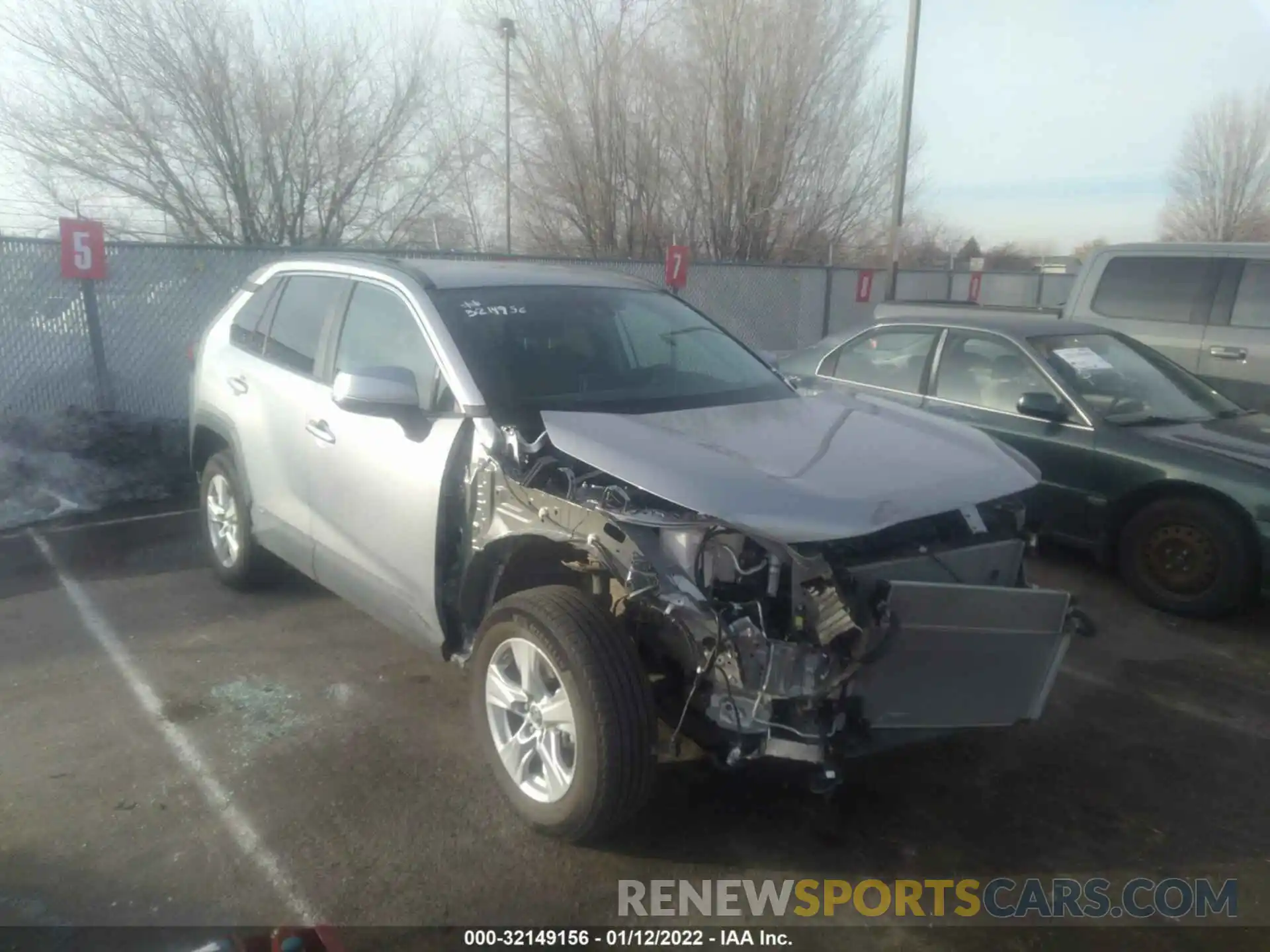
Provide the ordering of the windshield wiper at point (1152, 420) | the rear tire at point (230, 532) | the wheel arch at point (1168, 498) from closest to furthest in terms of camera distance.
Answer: the wheel arch at point (1168, 498) < the rear tire at point (230, 532) < the windshield wiper at point (1152, 420)

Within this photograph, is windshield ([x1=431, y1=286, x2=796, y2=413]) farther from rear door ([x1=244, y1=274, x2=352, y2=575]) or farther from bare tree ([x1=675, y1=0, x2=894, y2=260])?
bare tree ([x1=675, y1=0, x2=894, y2=260])

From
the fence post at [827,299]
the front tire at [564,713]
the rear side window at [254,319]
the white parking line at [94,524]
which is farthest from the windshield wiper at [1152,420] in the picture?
the fence post at [827,299]

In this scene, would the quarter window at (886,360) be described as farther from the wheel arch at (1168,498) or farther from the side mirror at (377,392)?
the side mirror at (377,392)

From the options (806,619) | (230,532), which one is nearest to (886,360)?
(806,619)

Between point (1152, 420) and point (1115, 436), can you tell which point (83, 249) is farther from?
point (1152, 420)

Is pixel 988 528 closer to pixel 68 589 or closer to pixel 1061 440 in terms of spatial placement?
pixel 1061 440

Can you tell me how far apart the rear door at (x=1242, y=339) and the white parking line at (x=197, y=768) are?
7.31 meters

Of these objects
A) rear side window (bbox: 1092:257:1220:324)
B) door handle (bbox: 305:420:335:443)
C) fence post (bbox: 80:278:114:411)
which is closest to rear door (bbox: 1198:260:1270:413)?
rear side window (bbox: 1092:257:1220:324)

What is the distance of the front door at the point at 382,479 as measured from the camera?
12.0 ft

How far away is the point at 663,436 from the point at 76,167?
43.2 ft

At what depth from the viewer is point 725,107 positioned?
18359mm

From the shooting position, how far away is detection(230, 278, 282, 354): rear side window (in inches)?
200

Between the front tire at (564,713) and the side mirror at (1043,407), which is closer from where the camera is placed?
the front tire at (564,713)

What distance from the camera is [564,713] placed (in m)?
3.09
